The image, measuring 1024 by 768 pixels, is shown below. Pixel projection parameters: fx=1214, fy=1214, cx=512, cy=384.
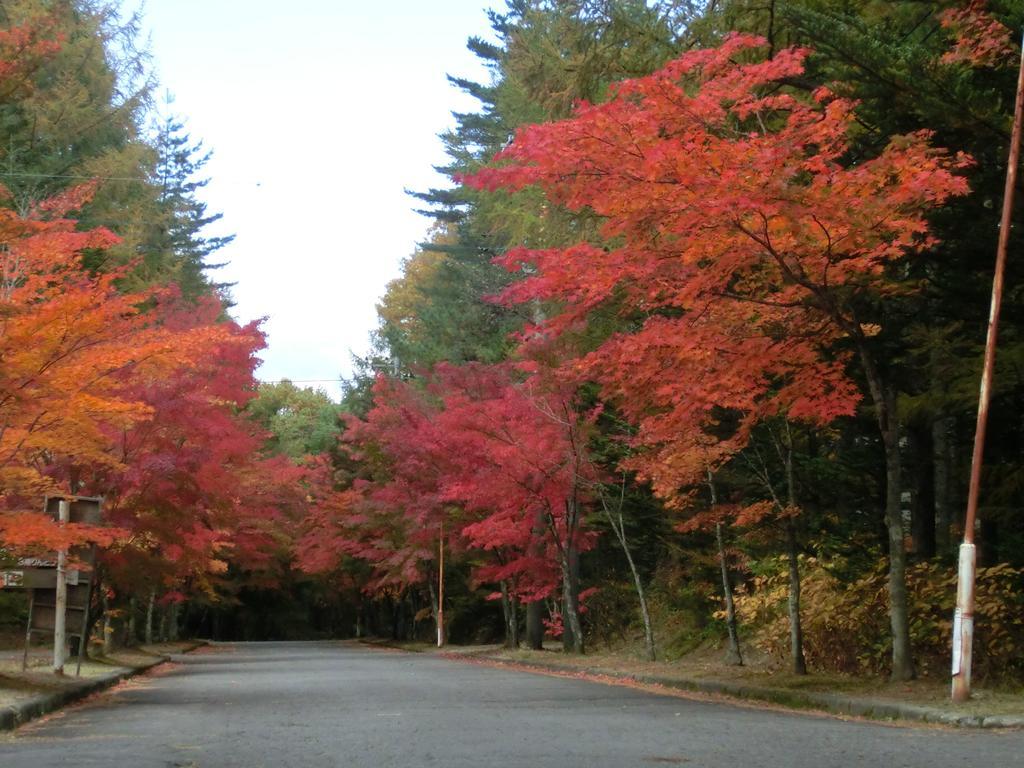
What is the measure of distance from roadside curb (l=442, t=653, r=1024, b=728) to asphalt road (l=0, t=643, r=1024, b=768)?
1.14 feet

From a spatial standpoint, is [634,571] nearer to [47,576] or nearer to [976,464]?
[47,576]

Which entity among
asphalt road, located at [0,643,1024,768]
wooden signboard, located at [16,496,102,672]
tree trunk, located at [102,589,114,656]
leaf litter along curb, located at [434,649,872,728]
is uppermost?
wooden signboard, located at [16,496,102,672]

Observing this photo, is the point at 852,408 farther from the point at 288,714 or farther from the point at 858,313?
the point at 288,714


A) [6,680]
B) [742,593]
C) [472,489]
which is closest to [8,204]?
[472,489]

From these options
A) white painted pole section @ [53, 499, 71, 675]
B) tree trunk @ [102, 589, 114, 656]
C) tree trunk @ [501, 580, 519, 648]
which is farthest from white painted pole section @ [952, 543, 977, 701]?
tree trunk @ [501, 580, 519, 648]

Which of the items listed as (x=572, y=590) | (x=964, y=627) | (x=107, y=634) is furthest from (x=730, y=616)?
(x=107, y=634)

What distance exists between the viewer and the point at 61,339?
14.4 m

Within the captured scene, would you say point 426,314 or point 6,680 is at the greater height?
point 426,314

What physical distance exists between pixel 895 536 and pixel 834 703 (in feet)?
7.38

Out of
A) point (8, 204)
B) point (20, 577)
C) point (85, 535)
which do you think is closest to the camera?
point (85, 535)

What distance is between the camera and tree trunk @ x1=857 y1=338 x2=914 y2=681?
46.5 feet

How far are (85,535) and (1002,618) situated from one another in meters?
11.0

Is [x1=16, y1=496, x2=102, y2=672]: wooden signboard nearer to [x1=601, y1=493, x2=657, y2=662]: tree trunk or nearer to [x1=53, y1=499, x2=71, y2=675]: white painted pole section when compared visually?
[x1=53, y1=499, x2=71, y2=675]: white painted pole section

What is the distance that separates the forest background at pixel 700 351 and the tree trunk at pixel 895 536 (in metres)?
0.04
